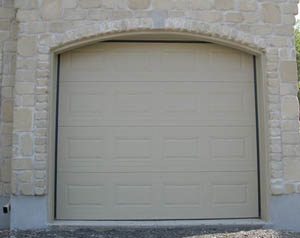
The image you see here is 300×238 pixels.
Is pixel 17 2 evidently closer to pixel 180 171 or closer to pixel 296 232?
pixel 180 171

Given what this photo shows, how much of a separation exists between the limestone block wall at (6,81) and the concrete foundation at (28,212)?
49 centimetres

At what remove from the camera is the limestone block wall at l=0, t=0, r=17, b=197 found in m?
5.20

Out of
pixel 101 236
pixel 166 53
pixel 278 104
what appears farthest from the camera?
pixel 166 53

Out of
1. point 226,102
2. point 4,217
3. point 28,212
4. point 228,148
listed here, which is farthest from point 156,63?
point 4,217

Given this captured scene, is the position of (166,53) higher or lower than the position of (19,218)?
higher

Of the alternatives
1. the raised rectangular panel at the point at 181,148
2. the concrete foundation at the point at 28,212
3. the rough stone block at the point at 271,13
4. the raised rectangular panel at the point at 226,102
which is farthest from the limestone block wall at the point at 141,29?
the raised rectangular panel at the point at 181,148

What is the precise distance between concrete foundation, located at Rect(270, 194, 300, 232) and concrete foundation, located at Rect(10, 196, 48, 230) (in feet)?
11.6

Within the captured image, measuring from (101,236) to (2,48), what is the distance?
350 cm

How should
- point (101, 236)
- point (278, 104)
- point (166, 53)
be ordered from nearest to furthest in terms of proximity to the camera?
point (101, 236)
point (278, 104)
point (166, 53)

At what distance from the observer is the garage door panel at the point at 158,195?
17.1 ft

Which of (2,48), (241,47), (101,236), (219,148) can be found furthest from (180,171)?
(2,48)

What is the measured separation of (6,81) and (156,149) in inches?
108

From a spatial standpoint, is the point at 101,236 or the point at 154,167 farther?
the point at 154,167

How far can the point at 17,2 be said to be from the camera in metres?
5.12
